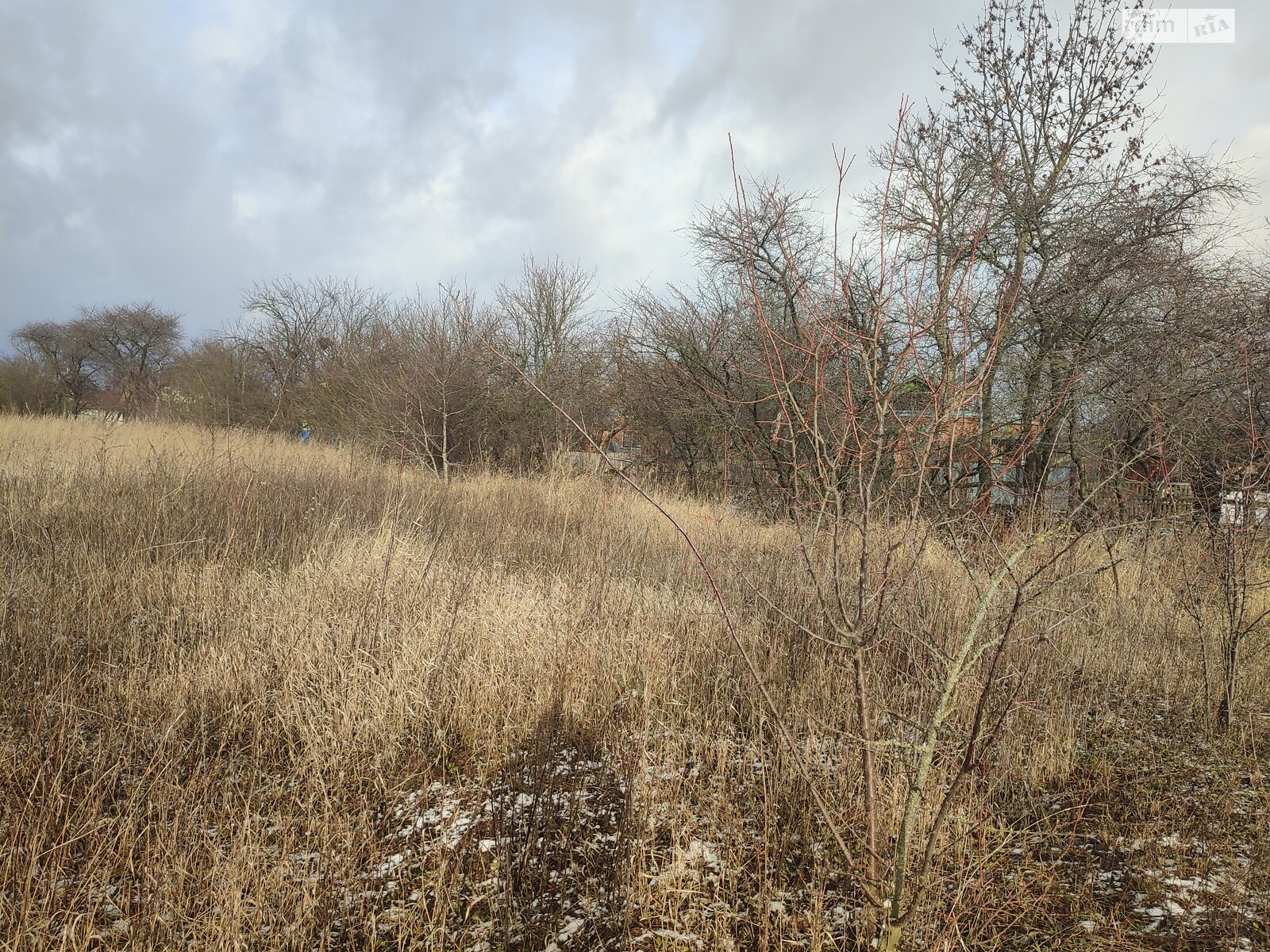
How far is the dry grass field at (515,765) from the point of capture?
1880mm

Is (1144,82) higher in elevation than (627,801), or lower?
higher

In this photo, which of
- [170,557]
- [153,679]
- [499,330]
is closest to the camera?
[153,679]

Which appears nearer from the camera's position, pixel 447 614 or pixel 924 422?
pixel 924 422

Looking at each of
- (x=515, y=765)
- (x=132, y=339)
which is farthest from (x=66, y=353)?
(x=515, y=765)

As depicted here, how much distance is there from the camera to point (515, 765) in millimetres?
2725

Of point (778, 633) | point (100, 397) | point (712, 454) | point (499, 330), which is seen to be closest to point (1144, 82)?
point (712, 454)

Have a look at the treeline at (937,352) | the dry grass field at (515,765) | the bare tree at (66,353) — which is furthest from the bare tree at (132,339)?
the dry grass field at (515,765)

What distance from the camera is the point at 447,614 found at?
373cm

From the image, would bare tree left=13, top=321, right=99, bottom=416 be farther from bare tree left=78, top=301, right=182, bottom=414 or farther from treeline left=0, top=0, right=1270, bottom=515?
treeline left=0, top=0, right=1270, bottom=515

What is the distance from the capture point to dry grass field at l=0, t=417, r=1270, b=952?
1.88 m

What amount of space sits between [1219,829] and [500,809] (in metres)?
2.56

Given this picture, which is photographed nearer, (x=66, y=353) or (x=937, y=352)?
(x=937, y=352)

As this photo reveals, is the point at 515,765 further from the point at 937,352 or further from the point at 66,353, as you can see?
the point at 66,353

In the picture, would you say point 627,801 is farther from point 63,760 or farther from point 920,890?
point 63,760
